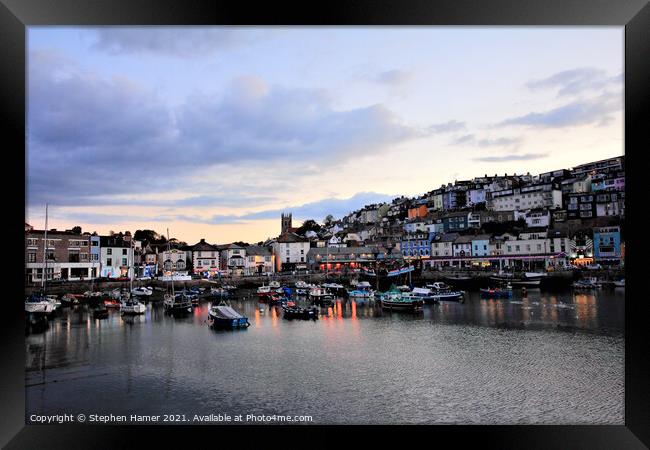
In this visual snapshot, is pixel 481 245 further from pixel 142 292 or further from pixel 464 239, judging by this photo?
pixel 142 292

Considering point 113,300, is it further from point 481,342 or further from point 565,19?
point 565,19

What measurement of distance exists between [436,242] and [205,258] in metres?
14.5

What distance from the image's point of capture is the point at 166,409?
235 inches

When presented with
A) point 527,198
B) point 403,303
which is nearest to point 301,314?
point 403,303

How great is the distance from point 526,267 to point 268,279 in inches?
542

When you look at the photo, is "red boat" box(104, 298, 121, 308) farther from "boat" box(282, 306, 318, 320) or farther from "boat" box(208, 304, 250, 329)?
"boat" box(282, 306, 318, 320)

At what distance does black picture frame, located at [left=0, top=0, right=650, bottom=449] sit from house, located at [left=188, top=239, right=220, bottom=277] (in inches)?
867

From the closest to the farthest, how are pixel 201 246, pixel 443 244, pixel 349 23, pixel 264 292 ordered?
pixel 349 23 < pixel 264 292 < pixel 201 246 < pixel 443 244

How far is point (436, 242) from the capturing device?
96.5 ft

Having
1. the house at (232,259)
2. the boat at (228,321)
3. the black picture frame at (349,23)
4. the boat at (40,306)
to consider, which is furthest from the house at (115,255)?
the black picture frame at (349,23)

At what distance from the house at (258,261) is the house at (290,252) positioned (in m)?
0.49

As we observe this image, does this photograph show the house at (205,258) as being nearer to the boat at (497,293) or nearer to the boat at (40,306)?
the boat at (40,306)

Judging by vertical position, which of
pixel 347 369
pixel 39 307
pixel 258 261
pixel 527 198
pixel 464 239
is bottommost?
pixel 347 369
